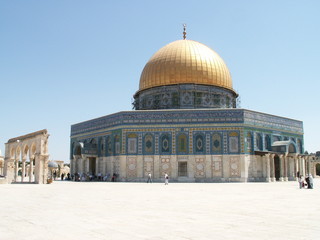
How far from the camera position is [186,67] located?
115ft

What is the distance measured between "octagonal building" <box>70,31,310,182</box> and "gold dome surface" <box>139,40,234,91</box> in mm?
100

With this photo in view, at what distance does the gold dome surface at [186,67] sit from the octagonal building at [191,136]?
10 centimetres

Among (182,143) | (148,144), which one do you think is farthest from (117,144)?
(182,143)

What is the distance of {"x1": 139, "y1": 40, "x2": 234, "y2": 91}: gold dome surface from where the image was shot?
34.9m

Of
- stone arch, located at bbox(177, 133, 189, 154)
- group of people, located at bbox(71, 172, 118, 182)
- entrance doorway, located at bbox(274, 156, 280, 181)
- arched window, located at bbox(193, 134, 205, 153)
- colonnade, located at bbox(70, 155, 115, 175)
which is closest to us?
arched window, located at bbox(193, 134, 205, 153)

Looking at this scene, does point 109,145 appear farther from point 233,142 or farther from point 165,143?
point 233,142

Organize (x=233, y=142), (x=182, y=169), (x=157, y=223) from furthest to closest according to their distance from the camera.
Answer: (x=182, y=169) → (x=233, y=142) → (x=157, y=223)

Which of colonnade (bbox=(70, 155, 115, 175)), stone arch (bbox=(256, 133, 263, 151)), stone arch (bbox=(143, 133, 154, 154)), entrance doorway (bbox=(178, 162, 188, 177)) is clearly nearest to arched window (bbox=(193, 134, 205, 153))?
entrance doorway (bbox=(178, 162, 188, 177))

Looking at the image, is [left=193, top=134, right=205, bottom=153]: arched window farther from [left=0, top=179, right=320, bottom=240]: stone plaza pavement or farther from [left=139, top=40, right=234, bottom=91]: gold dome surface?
[left=0, top=179, right=320, bottom=240]: stone plaza pavement

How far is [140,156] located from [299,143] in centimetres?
1808

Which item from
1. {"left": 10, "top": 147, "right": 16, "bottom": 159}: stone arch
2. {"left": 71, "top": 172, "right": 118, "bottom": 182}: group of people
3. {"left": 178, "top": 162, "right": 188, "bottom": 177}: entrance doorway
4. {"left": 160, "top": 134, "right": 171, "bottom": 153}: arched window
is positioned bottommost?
{"left": 71, "top": 172, "right": 118, "bottom": 182}: group of people

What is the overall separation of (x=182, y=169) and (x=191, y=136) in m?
3.07

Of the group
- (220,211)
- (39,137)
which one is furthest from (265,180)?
(220,211)

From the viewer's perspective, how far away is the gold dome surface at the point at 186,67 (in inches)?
1374
